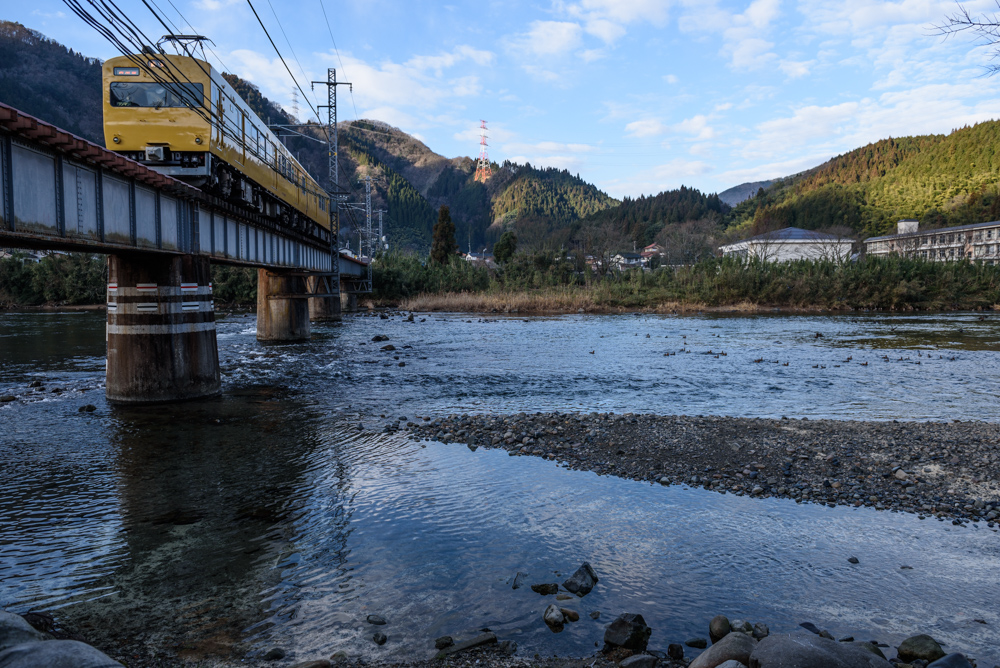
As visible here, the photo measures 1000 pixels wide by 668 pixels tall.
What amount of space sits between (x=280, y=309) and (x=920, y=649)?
28.7m

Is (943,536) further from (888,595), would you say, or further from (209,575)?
(209,575)

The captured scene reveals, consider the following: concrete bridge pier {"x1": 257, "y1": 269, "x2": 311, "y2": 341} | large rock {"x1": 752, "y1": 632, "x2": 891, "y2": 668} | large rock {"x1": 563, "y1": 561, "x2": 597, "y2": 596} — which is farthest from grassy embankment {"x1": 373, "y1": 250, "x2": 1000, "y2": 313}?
large rock {"x1": 752, "y1": 632, "x2": 891, "y2": 668}

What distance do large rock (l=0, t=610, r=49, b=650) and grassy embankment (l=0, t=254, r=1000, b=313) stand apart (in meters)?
50.3

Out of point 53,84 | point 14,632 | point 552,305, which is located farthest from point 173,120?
→ point 53,84

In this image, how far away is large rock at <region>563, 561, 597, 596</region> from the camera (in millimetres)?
5215

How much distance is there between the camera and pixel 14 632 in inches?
140

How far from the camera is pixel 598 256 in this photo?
75.1m

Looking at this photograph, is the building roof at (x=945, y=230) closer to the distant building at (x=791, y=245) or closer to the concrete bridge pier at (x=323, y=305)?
the distant building at (x=791, y=245)

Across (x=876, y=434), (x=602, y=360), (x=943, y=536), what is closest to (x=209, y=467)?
(x=943, y=536)

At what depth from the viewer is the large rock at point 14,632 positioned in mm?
3459

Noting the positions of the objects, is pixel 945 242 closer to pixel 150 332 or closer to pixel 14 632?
pixel 150 332

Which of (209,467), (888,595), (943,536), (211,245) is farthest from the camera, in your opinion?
(211,245)

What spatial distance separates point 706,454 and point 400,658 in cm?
636

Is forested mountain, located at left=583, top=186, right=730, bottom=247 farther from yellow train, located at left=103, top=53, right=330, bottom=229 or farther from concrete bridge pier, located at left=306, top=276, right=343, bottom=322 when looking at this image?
yellow train, located at left=103, top=53, right=330, bottom=229
